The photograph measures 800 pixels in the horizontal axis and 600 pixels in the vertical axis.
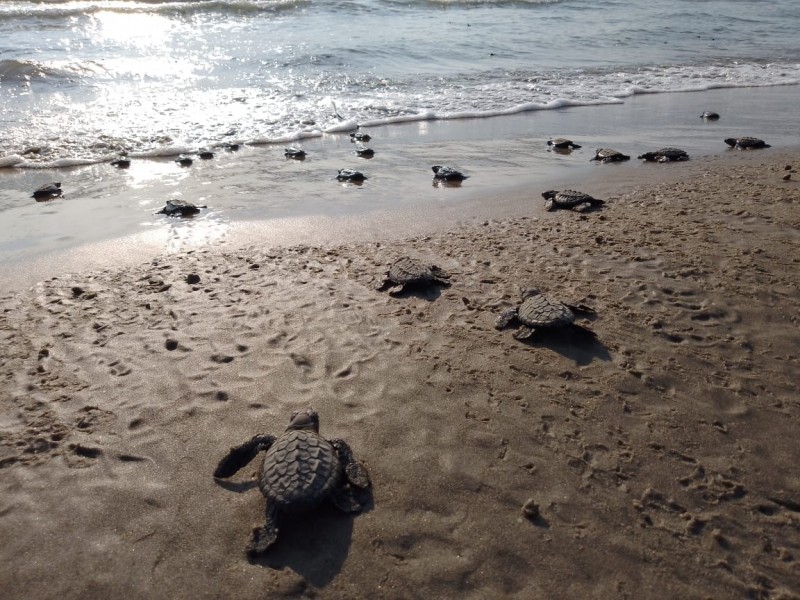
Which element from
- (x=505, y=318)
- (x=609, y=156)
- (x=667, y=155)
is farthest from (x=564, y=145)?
(x=505, y=318)

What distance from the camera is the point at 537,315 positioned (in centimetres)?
389

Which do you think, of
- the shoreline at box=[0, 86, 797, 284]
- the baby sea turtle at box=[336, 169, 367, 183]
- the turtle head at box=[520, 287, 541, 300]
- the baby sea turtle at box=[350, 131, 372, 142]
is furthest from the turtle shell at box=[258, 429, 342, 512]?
the baby sea turtle at box=[350, 131, 372, 142]

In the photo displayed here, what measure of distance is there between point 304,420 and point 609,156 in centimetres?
644

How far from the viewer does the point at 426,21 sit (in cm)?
1930

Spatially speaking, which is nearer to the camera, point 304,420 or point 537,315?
point 304,420

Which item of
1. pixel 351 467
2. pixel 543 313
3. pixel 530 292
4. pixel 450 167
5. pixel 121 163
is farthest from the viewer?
pixel 121 163

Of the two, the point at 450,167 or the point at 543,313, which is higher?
the point at 450,167

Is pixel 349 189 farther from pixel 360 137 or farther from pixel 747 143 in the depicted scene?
pixel 747 143

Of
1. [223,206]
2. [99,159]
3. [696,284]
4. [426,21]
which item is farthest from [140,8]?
[696,284]

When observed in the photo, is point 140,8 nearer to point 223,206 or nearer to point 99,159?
point 99,159

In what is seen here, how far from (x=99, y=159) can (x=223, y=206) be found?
312cm

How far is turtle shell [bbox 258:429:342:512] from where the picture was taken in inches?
102

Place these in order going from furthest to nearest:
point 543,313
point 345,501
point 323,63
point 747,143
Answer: point 323,63, point 747,143, point 543,313, point 345,501

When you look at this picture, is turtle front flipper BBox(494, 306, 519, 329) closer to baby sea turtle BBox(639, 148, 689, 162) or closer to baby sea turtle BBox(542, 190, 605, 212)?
baby sea turtle BBox(542, 190, 605, 212)
